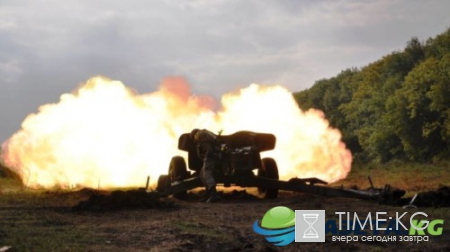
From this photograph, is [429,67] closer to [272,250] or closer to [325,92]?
[325,92]

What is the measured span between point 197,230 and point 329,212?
11.9 feet

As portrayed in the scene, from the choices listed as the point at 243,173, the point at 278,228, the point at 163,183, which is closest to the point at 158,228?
the point at 278,228

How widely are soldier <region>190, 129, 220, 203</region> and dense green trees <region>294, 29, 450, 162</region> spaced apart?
912 inches

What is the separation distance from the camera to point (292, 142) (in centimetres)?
2464

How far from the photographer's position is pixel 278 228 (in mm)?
9984

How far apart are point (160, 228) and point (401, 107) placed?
3383 centimetres

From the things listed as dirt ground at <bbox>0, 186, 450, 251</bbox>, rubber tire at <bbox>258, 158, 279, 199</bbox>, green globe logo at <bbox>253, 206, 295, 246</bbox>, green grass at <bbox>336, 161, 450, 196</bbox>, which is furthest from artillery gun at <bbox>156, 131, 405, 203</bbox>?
green grass at <bbox>336, 161, 450, 196</bbox>

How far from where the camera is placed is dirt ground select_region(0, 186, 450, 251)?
27.6 ft

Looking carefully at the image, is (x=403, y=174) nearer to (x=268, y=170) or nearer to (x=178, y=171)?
(x=268, y=170)

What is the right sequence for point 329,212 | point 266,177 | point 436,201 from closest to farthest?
1. point 329,212
2. point 436,201
3. point 266,177

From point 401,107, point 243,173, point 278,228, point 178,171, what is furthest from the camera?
point 401,107

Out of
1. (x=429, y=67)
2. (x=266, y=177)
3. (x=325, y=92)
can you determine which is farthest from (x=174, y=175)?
(x=325, y=92)

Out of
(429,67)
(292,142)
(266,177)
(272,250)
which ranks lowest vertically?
(272,250)

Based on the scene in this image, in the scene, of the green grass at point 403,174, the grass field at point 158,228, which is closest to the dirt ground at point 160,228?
the grass field at point 158,228
